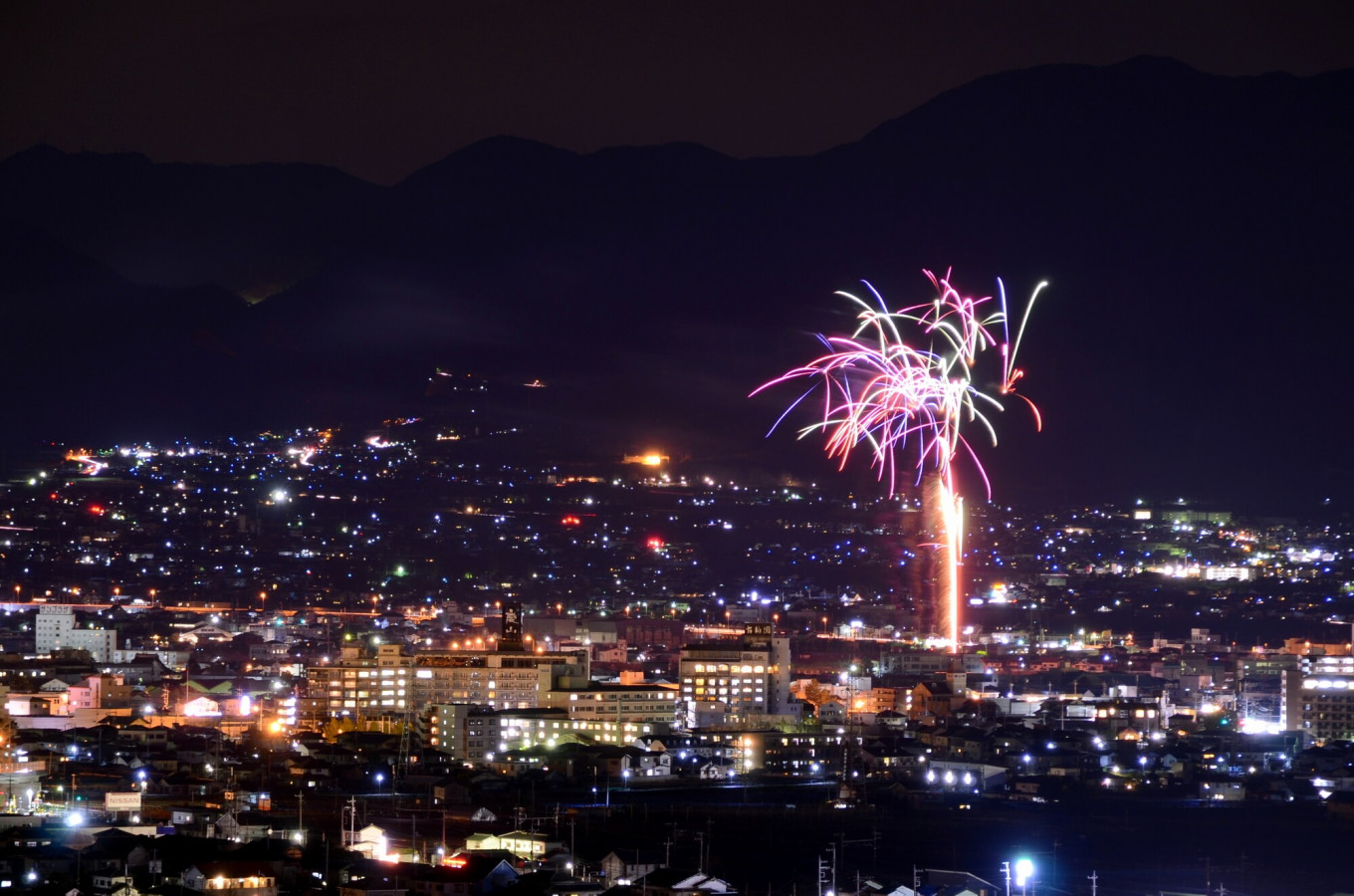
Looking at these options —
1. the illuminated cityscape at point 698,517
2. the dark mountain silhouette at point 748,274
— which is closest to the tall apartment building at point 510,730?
the illuminated cityscape at point 698,517

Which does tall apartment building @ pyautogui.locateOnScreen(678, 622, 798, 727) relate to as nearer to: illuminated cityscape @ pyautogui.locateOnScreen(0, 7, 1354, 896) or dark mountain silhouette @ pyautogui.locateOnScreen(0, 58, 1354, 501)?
illuminated cityscape @ pyautogui.locateOnScreen(0, 7, 1354, 896)

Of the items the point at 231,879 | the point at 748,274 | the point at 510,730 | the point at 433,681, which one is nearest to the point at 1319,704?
the point at 510,730

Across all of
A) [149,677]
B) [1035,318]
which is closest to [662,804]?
[149,677]

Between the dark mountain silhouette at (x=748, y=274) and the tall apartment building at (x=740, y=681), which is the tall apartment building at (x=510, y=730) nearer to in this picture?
the tall apartment building at (x=740, y=681)

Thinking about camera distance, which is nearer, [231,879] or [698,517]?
[231,879]

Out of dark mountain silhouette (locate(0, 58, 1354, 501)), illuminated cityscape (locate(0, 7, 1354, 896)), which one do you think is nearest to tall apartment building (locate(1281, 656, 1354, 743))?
illuminated cityscape (locate(0, 7, 1354, 896))

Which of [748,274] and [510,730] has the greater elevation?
[748,274]

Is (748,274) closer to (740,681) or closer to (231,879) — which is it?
(740,681)
